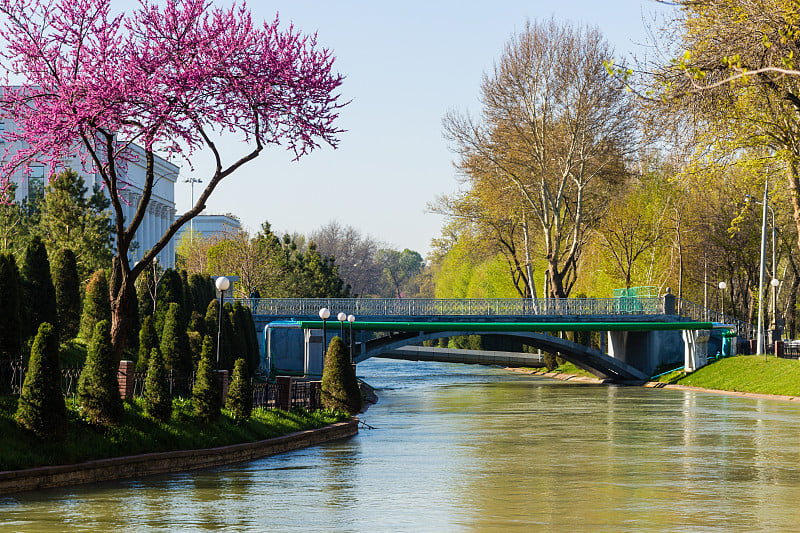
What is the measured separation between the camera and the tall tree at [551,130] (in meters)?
56.9

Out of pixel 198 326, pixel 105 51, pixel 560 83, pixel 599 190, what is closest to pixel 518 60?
pixel 560 83

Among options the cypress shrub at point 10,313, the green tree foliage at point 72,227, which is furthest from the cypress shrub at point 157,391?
the green tree foliage at point 72,227

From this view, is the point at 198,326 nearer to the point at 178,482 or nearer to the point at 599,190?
the point at 178,482

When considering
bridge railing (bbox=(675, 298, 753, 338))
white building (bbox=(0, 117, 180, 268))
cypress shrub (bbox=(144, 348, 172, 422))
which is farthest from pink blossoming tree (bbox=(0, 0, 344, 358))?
white building (bbox=(0, 117, 180, 268))

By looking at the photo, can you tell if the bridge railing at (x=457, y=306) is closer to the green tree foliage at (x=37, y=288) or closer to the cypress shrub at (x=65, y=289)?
the cypress shrub at (x=65, y=289)

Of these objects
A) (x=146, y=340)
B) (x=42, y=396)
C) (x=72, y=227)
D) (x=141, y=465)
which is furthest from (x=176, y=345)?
(x=72, y=227)

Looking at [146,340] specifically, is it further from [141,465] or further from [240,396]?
[141,465]

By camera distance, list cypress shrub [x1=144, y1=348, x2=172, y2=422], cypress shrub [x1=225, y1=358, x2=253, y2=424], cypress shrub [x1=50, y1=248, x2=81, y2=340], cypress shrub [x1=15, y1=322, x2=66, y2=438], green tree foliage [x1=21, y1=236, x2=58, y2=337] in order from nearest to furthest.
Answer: cypress shrub [x1=15, y1=322, x2=66, y2=438], cypress shrub [x1=144, y1=348, x2=172, y2=422], cypress shrub [x1=225, y1=358, x2=253, y2=424], green tree foliage [x1=21, y1=236, x2=58, y2=337], cypress shrub [x1=50, y1=248, x2=81, y2=340]

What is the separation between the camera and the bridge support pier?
211ft

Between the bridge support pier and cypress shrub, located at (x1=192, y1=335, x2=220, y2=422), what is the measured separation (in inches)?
1818

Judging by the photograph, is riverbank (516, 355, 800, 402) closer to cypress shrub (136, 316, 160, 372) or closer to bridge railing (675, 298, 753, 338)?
bridge railing (675, 298, 753, 338)

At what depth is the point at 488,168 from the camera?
6147 centimetres

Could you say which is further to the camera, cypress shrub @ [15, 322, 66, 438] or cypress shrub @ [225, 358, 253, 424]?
cypress shrub @ [225, 358, 253, 424]

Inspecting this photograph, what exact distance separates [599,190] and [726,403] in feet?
76.6
